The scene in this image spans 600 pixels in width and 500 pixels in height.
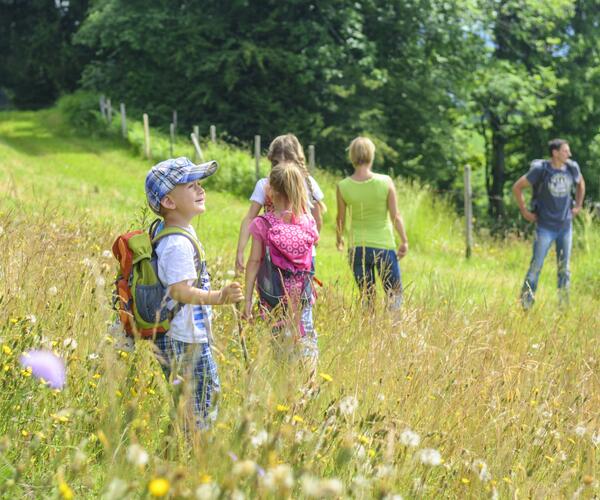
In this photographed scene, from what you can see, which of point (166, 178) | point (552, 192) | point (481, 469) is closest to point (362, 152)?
point (166, 178)

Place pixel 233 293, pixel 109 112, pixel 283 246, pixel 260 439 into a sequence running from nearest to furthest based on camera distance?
1. pixel 260 439
2. pixel 233 293
3. pixel 283 246
4. pixel 109 112

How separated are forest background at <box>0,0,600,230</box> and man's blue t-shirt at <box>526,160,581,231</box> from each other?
654 inches

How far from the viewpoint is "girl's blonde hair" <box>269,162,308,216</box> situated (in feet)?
14.5

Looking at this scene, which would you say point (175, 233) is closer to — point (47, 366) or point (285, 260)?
point (47, 366)

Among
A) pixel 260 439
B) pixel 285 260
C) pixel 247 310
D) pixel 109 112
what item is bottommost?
pixel 109 112

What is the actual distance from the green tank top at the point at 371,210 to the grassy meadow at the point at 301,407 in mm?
575

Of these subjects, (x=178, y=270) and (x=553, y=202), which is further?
(x=553, y=202)

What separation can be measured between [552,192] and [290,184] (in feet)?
15.5

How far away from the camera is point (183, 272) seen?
3.10 m

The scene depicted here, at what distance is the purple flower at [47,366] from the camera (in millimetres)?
2408

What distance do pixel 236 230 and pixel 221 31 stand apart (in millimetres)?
17033

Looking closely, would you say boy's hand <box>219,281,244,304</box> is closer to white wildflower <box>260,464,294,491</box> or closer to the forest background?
white wildflower <box>260,464,294,491</box>

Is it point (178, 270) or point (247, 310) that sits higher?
point (178, 270)

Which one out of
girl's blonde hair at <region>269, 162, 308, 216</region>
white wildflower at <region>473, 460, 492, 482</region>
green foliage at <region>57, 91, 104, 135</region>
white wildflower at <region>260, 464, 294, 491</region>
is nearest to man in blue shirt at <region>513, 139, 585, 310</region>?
girl's blonde hair at <region>269, 162, 308, 216</region>
